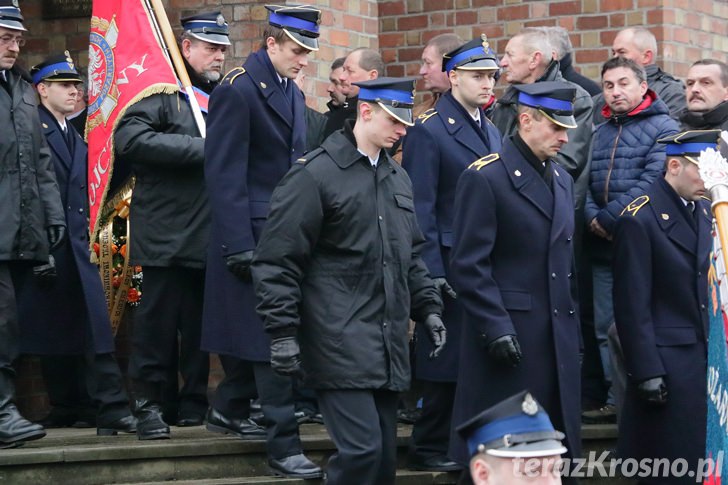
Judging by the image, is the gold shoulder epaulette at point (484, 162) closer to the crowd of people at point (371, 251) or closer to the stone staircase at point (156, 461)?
the crowd of people at point (371, 251)

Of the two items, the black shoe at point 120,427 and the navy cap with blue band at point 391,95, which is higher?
the navy cap with blue band at point 391,95

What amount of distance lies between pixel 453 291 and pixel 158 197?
161 cm

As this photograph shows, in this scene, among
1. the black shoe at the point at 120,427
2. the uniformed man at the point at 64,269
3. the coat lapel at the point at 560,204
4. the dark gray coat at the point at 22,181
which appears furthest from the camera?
the uniformed man at the point at 64,269

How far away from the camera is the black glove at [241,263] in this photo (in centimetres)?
750

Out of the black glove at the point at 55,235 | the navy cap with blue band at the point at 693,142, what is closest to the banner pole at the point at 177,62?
the black glove at the point at 55,235

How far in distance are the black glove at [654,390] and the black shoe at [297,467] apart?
1.53 m

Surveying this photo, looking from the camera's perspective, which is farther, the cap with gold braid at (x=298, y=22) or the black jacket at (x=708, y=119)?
the black jacket at (x=708, y=119)

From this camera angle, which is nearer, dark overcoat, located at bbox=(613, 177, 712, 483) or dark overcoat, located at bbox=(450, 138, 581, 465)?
dark overcoat, located at bbox=(450, 138, 581, 465)

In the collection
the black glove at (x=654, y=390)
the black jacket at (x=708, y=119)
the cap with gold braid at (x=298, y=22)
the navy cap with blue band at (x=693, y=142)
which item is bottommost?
the black glove at (x=654, y=390)

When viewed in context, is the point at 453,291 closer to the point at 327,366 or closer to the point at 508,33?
the point at 327,366

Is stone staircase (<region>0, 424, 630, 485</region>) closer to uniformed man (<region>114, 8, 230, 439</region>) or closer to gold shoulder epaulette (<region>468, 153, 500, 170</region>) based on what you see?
uniformed man (<region>114, 8, 230, 439</region>)

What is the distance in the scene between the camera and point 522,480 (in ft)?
13.8

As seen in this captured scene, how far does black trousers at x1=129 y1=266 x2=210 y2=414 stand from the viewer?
8273 mm

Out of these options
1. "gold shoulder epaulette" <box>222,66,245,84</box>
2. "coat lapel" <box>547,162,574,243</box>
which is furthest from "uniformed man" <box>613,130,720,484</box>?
"gold shoulder epaulette" <box>222,66,245,84</box>
